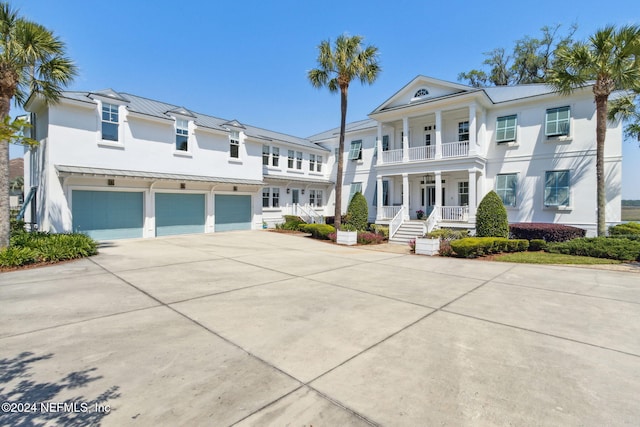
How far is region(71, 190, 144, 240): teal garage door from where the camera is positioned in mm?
14516

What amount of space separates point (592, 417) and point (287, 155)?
23916 millimetres

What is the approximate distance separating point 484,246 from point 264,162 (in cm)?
1655

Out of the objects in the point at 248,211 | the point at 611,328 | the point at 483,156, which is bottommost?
the point at 611,328

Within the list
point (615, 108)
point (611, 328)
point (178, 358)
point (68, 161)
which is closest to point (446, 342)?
point (611, 328)

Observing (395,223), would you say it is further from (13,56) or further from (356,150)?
(13,56)

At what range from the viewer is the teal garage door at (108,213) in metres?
14.5

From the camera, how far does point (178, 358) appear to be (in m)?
3.75

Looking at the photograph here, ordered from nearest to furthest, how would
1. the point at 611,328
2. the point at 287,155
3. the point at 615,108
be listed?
the point at 611,328
the point at 615,108
the point at 287,155

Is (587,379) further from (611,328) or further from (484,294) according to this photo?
(484,294)

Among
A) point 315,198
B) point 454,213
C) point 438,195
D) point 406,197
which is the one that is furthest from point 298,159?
point 454,213

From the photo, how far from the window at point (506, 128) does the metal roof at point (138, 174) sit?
1611 centimetres

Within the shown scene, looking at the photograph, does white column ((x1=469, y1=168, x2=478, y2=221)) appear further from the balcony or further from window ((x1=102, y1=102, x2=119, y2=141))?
window ((x1=102, y1=102, x2=119, y2=141))

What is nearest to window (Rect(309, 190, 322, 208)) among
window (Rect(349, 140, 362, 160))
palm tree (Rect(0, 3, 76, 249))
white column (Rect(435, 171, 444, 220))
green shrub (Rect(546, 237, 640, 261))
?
window (Rect(349, 140, 362, 160))

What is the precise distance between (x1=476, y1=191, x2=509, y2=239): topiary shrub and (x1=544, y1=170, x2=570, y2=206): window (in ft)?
14.3
